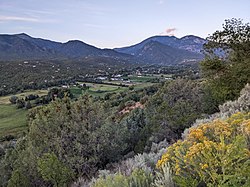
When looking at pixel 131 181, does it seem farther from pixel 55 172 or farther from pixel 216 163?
pixel 55 172

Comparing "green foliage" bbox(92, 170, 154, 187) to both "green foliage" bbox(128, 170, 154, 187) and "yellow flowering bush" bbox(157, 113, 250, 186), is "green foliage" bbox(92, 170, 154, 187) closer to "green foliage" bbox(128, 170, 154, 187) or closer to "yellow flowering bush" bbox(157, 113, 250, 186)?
"green foliage" bbox(128, 170, 154, 187)

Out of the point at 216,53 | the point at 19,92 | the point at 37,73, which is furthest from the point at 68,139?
the point at 37,73

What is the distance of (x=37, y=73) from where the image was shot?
304 feet

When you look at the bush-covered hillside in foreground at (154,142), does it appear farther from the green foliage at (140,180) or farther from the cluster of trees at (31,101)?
the cluster of trees at (31,101)

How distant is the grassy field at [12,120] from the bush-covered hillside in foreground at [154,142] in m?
29.4

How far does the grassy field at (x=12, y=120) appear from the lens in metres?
42.8

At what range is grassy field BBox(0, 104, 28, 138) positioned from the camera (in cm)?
4275

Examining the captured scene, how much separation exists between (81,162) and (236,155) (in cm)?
605

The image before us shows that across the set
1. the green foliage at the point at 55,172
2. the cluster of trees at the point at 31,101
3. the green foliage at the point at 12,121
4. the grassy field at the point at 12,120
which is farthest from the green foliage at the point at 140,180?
the cluster of trees at the point at 31,101

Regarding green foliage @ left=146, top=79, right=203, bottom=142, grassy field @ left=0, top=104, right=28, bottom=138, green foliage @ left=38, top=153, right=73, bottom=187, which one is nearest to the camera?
green foliage @ left=38, top=153, right=73, bottom=187

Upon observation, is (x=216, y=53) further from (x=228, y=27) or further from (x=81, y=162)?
(x=81, y=162)

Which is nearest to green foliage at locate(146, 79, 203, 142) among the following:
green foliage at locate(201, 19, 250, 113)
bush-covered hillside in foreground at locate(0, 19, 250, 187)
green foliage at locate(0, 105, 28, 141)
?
bush-covered hillside in foreground at locate(0, 19, 250, 187)

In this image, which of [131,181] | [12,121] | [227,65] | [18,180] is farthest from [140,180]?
[12,121]

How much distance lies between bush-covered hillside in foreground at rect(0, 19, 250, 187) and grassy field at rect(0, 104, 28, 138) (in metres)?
29.4
